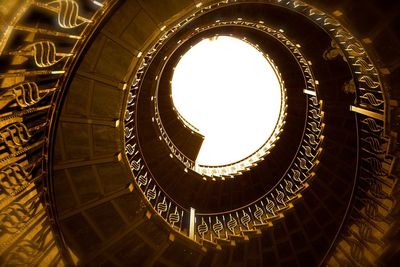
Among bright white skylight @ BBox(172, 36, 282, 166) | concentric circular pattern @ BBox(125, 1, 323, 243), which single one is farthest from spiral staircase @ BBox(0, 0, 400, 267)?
bright white skylight @ BBox(172, 36, 282, 166)

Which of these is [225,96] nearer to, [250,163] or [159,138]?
[250,163]

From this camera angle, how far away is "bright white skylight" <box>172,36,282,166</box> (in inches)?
637

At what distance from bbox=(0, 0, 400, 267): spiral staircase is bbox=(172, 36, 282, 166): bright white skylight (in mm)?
5001

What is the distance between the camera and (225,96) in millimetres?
19250

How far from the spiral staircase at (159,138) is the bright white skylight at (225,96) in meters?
5.00

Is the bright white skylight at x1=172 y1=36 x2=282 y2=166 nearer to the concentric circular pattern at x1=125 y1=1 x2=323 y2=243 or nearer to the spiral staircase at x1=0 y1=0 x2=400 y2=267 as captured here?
the concentric circular pattern at x1=125 y1=1 x2=323 y2=243

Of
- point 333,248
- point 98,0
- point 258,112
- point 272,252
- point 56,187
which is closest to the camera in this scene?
point 98,0

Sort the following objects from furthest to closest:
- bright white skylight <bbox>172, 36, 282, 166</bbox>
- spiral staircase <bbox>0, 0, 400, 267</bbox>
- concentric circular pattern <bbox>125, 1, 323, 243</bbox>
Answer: bright white skylight <bbox>172, 36, 282, 166</bbox> → concentric circular pattern <bbox>125, 1, 323, 243</bbox> → spiral staircase <bbox>0, 0, 400, 267</bbox>

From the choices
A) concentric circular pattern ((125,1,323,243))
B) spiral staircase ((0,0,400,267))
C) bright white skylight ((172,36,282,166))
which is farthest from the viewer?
bright white skylight ((172,36,282,166))

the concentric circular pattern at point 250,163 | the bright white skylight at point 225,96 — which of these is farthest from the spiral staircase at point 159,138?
the bright white skylight at point 225,96

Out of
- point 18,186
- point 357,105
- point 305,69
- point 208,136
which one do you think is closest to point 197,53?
point 208,136

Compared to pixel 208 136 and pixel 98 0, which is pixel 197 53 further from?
pixel 98 0

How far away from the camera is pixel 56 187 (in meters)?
6.28

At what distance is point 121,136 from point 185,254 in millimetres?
3369
